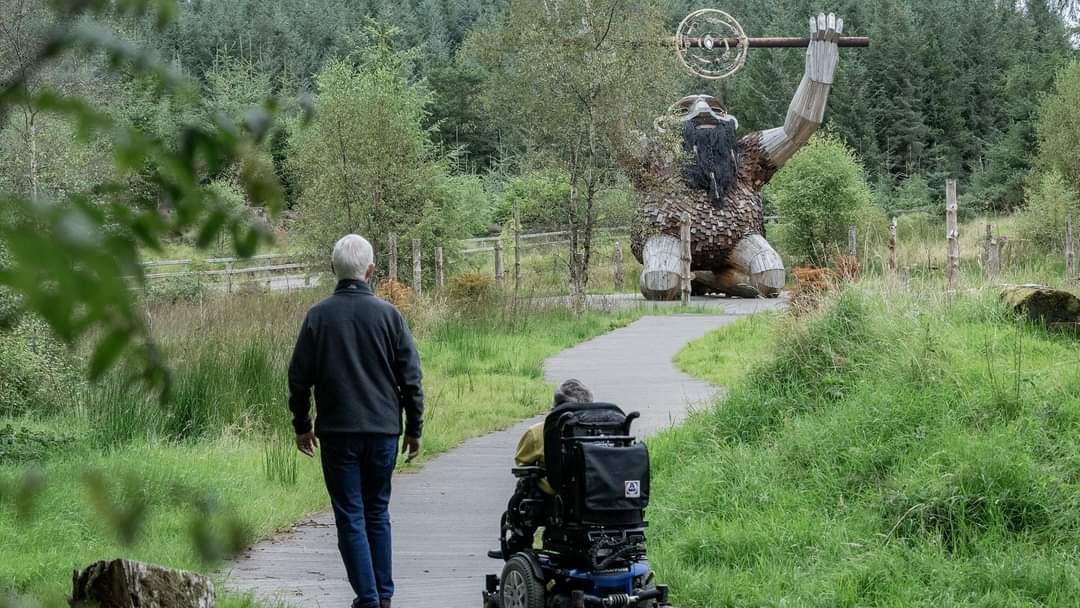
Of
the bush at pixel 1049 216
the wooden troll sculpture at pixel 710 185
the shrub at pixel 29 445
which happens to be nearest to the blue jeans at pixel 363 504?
the shrub at pixel 29 445

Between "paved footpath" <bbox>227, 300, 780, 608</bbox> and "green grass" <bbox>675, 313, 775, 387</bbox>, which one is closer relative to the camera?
"paved footpath" <bbox>227, 300, 780, 608</bbox>

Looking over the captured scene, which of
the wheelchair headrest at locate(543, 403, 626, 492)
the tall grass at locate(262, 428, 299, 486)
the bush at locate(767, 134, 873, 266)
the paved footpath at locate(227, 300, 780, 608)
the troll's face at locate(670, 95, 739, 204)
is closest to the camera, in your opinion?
Answer: the wheelchair headrest at locate(543, 403, 626, 492)

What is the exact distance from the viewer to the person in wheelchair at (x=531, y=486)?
5129 mm

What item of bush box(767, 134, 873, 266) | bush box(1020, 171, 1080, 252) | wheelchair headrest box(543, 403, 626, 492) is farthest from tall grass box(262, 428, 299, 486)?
bush box(1020, 171, 1080, 252)

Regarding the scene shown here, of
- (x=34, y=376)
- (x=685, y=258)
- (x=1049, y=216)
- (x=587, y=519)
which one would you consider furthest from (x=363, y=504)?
(x=1049, y=216)

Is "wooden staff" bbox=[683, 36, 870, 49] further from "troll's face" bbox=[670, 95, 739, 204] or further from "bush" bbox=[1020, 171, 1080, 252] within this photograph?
"bush" bbox=[1020, 171, 1080, 252]

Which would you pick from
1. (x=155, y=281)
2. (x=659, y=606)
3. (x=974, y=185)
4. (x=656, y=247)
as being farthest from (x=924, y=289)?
(x=974, y=185)

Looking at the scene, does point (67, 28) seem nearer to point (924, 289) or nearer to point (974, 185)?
point (924, 289)

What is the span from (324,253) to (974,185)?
3426 cm

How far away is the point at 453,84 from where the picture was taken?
63.4 meters

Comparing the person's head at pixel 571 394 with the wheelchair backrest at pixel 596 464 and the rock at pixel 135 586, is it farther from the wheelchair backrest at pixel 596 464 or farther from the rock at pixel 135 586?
the rock at pixel 135 586

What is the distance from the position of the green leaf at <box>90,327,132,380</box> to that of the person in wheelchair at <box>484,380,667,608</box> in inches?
142

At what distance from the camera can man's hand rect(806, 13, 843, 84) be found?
23.6m

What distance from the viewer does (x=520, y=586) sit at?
16.3 feet
